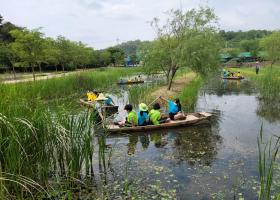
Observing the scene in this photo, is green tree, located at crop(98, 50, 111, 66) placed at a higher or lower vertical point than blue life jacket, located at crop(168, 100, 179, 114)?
higher

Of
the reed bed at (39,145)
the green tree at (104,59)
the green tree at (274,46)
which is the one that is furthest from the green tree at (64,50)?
the reed bed at (39,145)

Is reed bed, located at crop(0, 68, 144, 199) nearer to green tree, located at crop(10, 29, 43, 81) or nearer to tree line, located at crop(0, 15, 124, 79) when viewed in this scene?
tree line, located at crop(0, 15, 124, 79)

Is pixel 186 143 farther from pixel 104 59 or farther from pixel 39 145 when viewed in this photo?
pixel 104 59

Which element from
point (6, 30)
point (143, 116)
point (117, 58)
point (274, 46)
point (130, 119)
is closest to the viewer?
point (130, 119)

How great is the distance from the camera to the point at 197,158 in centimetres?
782

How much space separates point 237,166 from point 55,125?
4.74 metres

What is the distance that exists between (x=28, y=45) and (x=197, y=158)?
19.9 meters

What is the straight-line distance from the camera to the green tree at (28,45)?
903 inches

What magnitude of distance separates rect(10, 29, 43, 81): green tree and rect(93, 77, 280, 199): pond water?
54.0 ft

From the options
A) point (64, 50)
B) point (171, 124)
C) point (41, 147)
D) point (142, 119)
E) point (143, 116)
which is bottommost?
point (171, 124)

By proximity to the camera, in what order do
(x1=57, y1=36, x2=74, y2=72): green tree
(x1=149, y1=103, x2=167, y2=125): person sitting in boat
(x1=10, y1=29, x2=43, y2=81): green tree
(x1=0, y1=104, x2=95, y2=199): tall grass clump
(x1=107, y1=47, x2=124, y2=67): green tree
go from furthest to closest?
(x1=107, y1=47, x2=124, y2=67): green tree
(x1=57, y1=36, x2=74, y2=72): green tree
(x1=10, y1=29, x2=43, y2=81): green tree
(x1=149, y1=103, x2=167, y2=125): person sitting in boat
(x1=0, y1=104, x2=95, y2=199): tall grass clump

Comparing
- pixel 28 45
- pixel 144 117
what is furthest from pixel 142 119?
pixel 28 45

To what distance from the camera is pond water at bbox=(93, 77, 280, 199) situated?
6.02 meters

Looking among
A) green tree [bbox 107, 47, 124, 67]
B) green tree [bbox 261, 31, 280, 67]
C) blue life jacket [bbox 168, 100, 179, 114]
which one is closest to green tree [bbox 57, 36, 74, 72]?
green tree [bbox 107, 47, 124, 67]
